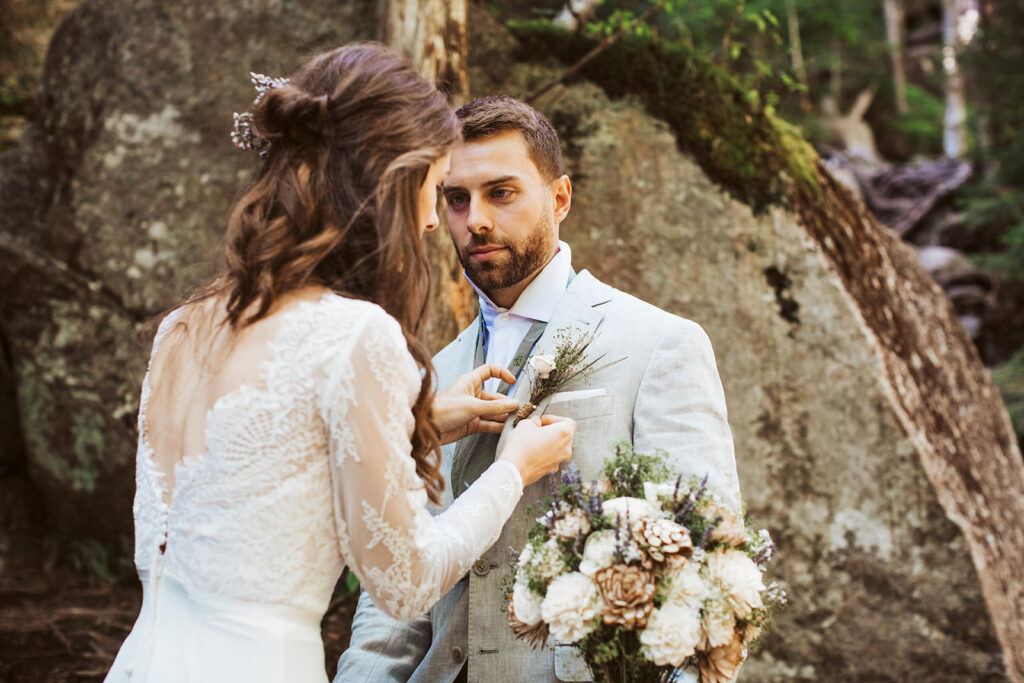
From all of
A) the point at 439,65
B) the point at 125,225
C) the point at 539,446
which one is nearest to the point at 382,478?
the point at 539,446

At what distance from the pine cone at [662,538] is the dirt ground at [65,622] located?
293cm

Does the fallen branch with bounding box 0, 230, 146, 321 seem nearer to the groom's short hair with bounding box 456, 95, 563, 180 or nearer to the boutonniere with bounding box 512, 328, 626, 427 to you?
the groom's short hair with bounding box 456, 95, 563, 180

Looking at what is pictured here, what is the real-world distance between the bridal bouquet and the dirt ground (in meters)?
2.76

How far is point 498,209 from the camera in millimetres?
2734

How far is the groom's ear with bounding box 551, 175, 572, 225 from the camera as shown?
2.91 meters

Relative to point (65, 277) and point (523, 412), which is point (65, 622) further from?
point (523, 412)

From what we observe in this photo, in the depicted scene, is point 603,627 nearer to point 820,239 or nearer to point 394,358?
point 394,358

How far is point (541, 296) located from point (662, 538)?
1.19 metres

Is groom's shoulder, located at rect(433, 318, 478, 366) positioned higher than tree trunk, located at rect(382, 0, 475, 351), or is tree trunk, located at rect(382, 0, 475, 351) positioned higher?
tree trunk, located at rect(382, 0, 475, 351)

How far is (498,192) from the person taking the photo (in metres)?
2.73

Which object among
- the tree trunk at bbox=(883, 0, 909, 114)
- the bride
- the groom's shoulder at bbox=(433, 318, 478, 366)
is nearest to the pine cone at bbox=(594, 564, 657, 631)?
the bride

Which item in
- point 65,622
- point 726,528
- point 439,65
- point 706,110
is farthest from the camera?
point 706,110

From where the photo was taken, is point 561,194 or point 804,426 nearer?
point 561,194

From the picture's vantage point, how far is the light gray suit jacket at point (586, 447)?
7.80 feet
